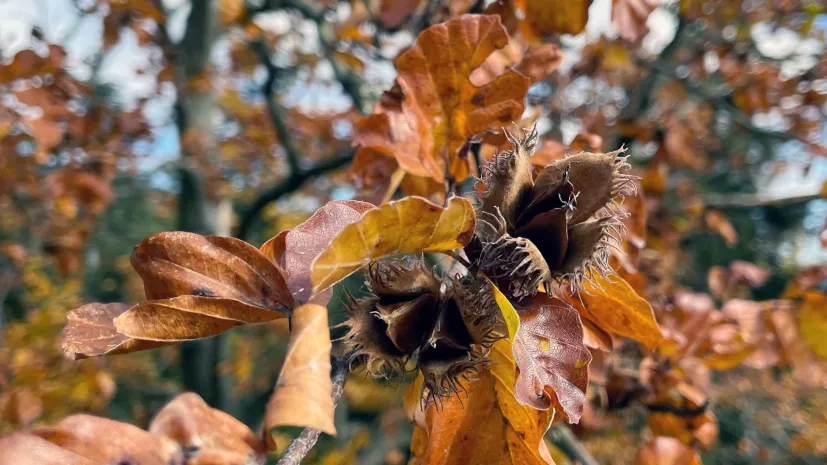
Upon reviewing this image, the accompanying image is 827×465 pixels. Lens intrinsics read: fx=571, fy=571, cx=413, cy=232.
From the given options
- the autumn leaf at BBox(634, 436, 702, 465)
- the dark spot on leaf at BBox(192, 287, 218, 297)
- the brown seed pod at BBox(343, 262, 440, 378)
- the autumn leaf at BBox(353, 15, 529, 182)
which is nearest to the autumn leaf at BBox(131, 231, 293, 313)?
the dark spot on leaf at BBox(192, 287, 218, 297)

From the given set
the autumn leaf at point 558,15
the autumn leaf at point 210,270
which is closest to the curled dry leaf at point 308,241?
the autumn leaf at point 210,270

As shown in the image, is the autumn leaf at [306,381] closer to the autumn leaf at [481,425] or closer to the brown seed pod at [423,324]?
the brown seed pod at [423,324]

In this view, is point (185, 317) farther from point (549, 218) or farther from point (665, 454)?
point (665, 454)

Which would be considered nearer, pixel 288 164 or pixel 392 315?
pixel 392 315

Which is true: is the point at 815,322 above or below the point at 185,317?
below

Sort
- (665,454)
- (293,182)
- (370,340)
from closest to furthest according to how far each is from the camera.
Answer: (370,340) → (665,454) → (293,182)

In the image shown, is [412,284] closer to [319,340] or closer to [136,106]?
[319,340]

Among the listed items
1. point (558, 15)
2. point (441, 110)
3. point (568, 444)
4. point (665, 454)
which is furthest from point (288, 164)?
point (665, 454)
